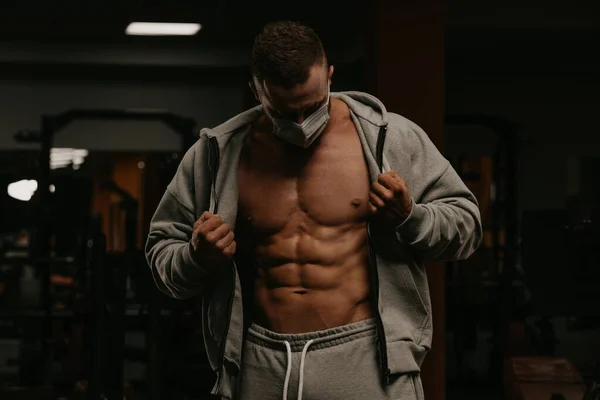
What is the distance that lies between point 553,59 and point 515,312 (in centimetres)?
100

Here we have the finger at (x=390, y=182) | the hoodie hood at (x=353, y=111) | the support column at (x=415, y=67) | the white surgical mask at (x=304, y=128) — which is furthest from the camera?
the support column at (x=415, y=67)

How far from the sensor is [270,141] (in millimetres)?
2504

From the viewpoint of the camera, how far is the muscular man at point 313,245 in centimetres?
238

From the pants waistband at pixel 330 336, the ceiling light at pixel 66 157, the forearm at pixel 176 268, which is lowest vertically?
the pants waistband at pixel 330 336

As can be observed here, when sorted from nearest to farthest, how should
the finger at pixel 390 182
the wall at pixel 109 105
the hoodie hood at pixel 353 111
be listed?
the finger at pixel 390 182 < the hoodie hood at pixel 353 111 < the wall at pixel 109 105

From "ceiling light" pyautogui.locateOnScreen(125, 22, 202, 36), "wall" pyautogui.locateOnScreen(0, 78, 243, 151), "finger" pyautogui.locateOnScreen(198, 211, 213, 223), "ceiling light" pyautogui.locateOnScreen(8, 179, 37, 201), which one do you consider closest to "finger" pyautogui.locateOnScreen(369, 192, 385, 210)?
"finger" pyautogui.locateOnScreen(198, 211, 213, 223)

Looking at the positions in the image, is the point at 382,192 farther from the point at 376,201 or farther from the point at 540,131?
the point at 540,131

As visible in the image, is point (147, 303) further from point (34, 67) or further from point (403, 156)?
point (403, 156)

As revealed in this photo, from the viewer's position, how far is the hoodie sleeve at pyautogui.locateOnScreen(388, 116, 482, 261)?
2320 mm


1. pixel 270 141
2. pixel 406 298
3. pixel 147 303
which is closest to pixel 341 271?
pixel 406 298

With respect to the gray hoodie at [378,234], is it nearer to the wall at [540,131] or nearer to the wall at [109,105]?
the wall at [109,105]

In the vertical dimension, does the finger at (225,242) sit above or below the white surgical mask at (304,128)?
below

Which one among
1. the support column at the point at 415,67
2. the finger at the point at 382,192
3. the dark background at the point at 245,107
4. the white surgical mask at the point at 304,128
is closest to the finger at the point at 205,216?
the white surgical mask at the point at 304,128

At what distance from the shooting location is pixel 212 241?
7.52ft
